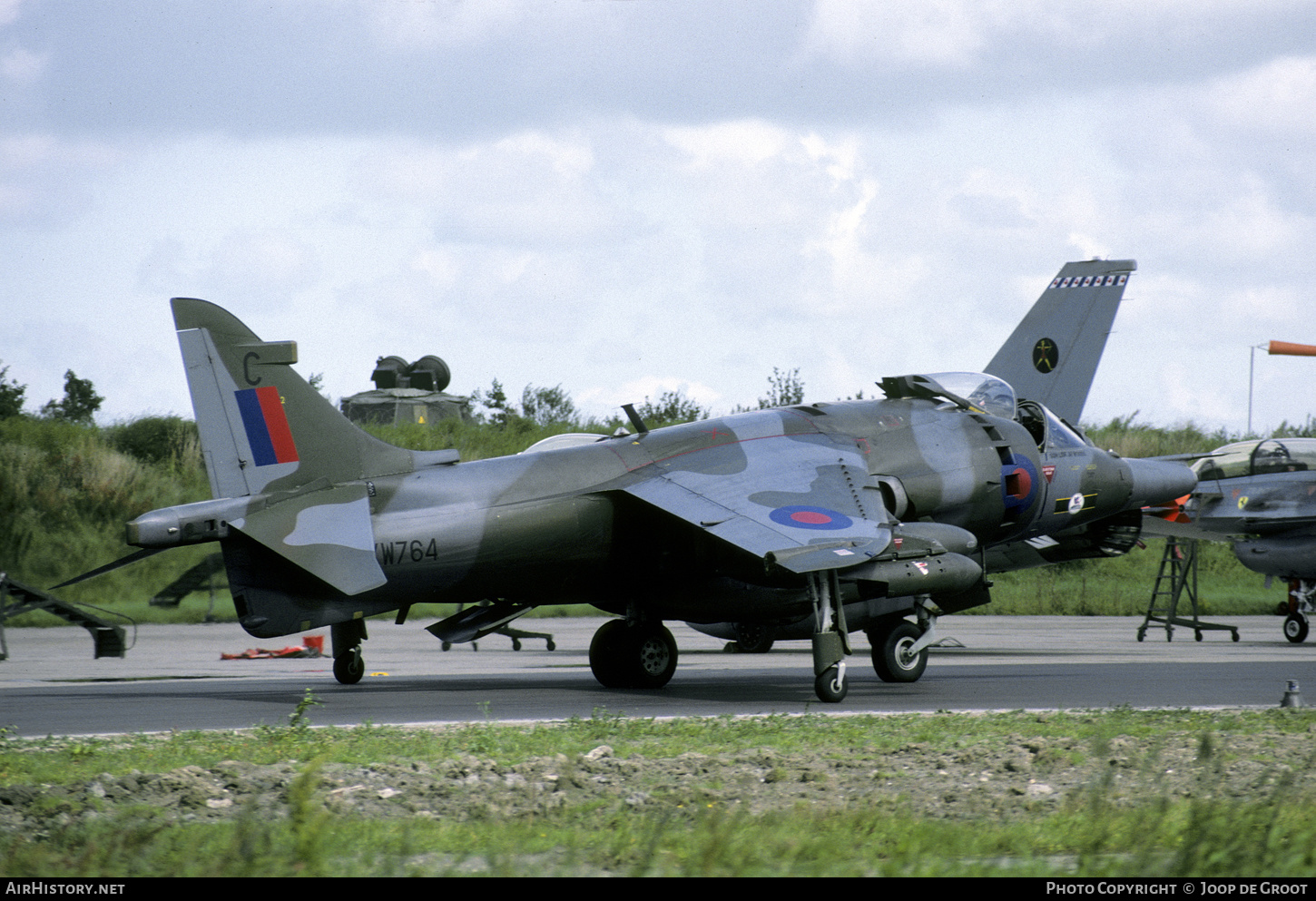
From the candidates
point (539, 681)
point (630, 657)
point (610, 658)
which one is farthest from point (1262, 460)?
point (539, 681)

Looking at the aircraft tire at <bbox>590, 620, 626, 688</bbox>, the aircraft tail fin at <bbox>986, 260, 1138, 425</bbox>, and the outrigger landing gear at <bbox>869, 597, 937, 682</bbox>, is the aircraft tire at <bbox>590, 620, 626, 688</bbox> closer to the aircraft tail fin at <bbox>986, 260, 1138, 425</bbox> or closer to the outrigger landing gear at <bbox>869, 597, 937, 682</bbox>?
the outrigger landing gear at <bbox>869, 597, 937, 682</bbox>

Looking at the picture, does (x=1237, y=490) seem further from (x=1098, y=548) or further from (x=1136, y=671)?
(x=1136, y=671)

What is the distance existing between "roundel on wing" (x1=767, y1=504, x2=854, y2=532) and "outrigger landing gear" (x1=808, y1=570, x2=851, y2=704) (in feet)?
1.65

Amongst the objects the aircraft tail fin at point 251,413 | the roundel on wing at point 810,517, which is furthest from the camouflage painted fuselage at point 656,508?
the aircraft tail fin at point 251,413

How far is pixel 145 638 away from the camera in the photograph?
23922mm

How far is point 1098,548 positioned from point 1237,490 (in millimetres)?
7354

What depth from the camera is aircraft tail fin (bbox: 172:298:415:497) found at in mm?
13555

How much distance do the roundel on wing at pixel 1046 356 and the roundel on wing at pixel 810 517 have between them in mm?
16355

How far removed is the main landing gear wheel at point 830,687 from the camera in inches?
531

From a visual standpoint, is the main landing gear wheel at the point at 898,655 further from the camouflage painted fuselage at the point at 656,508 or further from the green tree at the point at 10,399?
A: the green tree at the point at 10,399

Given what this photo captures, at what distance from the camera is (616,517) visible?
1471 centimetres

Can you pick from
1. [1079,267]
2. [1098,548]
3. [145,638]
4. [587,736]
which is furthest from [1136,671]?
[145,638]

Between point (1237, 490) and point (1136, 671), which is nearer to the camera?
point (1136, 671)

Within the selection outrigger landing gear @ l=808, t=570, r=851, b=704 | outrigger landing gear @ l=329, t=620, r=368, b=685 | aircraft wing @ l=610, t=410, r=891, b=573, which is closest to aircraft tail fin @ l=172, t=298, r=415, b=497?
outrigger landing gear @ l=329, t=620, r=368, b=685
